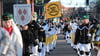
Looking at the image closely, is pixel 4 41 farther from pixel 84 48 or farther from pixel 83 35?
pixel 84 48

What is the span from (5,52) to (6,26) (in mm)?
571

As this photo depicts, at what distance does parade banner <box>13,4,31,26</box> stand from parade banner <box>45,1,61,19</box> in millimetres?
5024

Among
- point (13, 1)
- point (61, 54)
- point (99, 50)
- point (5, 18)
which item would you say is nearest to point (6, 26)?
point (5, 18)

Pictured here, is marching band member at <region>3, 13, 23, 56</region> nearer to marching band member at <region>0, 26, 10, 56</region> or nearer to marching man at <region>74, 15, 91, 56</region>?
marching band member at <region>0, 26, 10, 56</region>

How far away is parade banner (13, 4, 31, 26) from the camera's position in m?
10.3

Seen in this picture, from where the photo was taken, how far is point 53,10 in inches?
617

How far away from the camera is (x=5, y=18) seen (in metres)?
6.85

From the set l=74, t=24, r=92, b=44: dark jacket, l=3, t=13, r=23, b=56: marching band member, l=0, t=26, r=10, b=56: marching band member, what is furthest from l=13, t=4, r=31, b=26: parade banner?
l=0, t=26, r=10, b=56: marching band member

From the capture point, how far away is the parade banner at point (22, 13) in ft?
33.9

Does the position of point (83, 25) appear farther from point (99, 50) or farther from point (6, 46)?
point (6, 46)

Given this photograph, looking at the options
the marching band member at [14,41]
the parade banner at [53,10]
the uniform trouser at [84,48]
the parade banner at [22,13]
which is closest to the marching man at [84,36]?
the uniform trouser at [84,48]

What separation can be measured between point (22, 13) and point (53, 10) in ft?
17.7

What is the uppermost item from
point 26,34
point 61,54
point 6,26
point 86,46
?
point 6,26

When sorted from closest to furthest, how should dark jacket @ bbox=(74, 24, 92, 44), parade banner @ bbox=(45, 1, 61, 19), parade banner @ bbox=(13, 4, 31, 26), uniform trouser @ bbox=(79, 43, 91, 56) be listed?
1. parade banner @ bbox=(13, 4, 31, 26)
2. dark jacket @ bbox=(74, 24, 92, 44)
3. uniform trouser @ bbox=(79, 43, 91, 56)
4. parade banner @ bbox=(45, 1, 61, 19)
